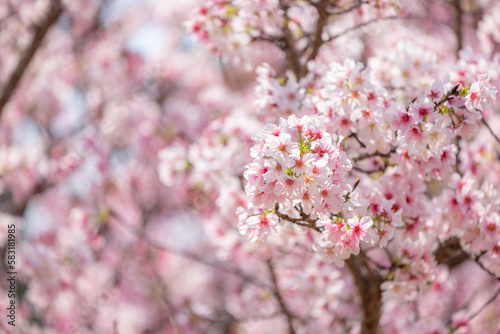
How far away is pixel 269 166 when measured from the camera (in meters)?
1.96

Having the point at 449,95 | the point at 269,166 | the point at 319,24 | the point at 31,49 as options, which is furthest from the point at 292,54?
the point at 31,49

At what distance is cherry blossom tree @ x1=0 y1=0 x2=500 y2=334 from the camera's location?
228 cm

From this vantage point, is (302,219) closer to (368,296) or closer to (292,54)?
(368,296)

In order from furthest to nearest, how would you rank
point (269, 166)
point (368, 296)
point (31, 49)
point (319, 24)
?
1. point (31, 49)
2. point (319, 24)
3. point (368, 296)
4. point (269, 166)

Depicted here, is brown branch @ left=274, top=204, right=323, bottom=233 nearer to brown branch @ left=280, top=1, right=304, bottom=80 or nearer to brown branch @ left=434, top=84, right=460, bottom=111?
brown branch @ left=434, top=84, right=460, bottom=111

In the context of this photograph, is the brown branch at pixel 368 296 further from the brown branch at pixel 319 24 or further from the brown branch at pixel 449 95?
the brown branch at pixel 319 24

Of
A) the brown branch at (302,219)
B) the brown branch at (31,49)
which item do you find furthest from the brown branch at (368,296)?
the brown branch at (31,49)

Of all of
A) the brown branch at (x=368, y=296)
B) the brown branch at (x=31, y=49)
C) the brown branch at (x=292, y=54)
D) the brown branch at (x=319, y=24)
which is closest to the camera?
the brown branch at (x=368, y=296)

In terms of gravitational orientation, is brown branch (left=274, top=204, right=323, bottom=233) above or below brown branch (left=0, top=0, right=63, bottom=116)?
above

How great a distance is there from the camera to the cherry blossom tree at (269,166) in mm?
2281

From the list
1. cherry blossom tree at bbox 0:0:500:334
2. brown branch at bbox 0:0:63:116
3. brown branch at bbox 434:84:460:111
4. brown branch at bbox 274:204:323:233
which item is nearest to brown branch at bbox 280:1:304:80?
cherry blossom tree at bbox 0:0:500:334

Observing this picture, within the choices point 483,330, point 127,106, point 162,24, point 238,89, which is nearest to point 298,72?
point 483,330

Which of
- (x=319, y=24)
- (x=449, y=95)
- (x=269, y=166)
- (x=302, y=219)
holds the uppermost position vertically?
(x=269, y=166)

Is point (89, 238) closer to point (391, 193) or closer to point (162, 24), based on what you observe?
point (391, 193)
